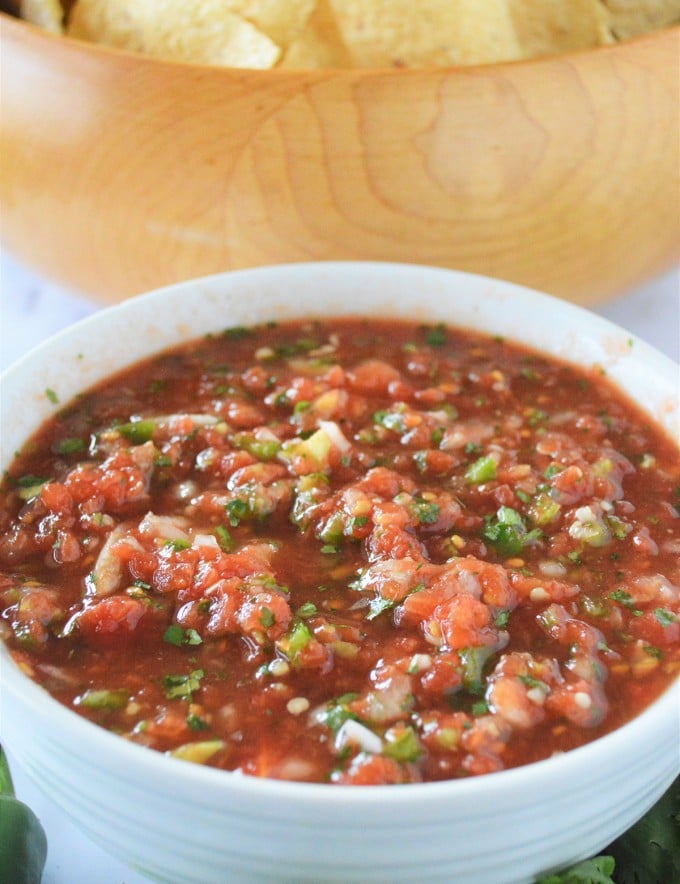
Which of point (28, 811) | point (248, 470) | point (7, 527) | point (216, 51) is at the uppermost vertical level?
point (216, 51)

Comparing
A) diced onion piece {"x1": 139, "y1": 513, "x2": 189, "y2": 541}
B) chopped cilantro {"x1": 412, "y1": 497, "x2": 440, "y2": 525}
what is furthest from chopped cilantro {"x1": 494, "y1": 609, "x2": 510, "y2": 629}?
diced onion piece {"x1": 139, "y1": 513, "x2": 189, "y2": 541}

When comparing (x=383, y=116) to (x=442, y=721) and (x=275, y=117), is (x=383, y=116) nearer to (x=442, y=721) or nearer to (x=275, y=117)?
(x=275, y=117)

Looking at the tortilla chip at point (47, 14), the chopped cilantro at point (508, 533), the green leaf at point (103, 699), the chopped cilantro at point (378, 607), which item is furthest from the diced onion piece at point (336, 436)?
the tortilla chip at point (47, 14)

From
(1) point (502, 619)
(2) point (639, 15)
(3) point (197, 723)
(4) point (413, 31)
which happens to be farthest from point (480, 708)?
(2) point (639, 15)

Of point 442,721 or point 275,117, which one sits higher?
A: point 275,117

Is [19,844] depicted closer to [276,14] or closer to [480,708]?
[480,708]

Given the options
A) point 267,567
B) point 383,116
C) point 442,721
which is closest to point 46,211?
point 383,116

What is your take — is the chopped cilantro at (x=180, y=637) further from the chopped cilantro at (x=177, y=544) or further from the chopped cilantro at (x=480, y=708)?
the chopped cilantro at (x=480, y=708)
